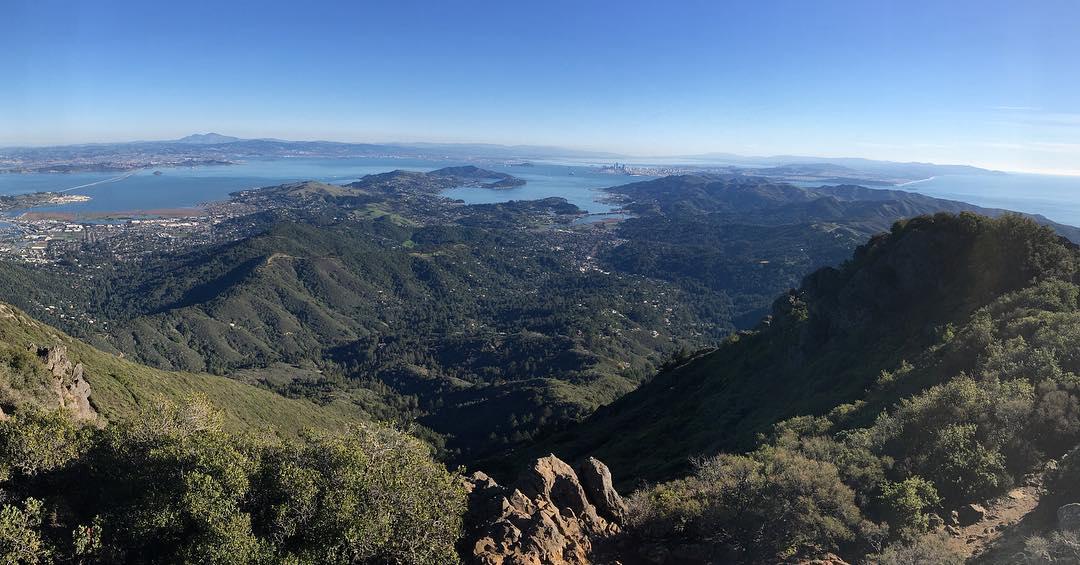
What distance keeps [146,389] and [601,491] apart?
62298 mm

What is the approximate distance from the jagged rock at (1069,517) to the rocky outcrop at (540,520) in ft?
45.8

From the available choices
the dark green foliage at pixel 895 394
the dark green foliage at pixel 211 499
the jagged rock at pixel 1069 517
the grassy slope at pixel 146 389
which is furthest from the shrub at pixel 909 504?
the grassy slope at pixel 146 389

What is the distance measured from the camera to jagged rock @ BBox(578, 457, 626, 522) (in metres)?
22.4

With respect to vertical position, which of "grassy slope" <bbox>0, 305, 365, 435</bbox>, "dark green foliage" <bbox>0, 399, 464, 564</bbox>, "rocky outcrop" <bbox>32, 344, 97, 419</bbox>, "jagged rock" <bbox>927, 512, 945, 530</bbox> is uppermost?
"dark green foliage" <bbox>0, 399, 464, 564</bbox>

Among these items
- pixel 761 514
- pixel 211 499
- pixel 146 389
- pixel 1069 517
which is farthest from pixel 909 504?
pixel 146 389

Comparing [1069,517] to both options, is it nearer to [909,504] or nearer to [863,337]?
[909,504]

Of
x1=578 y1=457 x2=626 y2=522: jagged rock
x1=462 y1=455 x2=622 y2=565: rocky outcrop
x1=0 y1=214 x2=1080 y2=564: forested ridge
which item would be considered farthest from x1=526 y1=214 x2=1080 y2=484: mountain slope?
x1=462 y1=455 x2=622 y2=565: rocky outcrop

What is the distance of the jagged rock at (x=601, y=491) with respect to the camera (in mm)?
22359

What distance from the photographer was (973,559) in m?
16.5

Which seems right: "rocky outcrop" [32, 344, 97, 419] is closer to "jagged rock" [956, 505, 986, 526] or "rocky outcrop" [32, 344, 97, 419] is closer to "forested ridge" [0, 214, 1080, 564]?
"forested ridge" [0, 214, 1080, 564]

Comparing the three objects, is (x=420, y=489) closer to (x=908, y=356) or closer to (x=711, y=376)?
(x=908, y=356)

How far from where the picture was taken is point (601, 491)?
2269 cm

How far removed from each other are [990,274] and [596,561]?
41719mm

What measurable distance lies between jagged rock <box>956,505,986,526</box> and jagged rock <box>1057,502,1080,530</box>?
3318 millimetres
